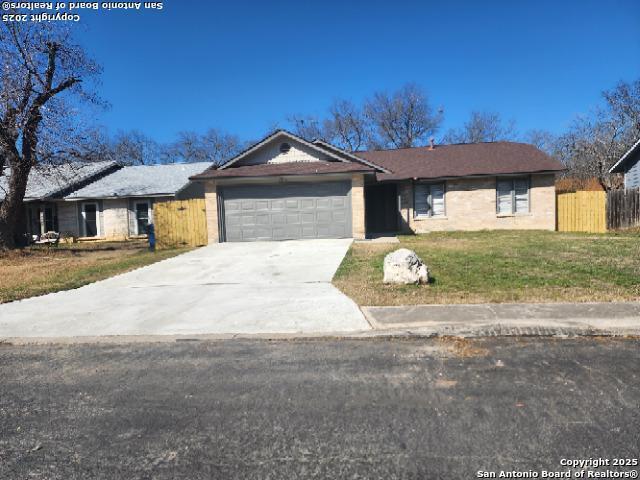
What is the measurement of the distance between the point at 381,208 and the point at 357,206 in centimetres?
542

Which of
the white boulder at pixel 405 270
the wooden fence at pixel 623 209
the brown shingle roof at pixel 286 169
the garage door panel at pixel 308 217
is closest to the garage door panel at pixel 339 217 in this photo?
the garage door panel at pixel 308 217

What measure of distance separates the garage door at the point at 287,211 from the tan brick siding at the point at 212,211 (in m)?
0.41

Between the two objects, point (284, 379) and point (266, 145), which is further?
point (266, 145)

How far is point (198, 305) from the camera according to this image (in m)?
6.94

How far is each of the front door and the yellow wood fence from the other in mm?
26550

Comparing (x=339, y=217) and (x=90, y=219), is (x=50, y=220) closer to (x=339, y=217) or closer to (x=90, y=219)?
(x=90, y=219)

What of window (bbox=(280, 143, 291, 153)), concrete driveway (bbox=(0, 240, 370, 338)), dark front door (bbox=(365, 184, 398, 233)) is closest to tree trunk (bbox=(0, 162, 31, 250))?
concrete driveway (bbox=(0, 240, 370, 338))

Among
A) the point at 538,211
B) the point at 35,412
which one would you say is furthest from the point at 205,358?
the point at 538,211

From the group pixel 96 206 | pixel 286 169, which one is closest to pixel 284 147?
pixel 286 169

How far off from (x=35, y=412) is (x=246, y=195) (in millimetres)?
15423

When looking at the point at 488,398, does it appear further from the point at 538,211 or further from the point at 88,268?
the point at 538,211

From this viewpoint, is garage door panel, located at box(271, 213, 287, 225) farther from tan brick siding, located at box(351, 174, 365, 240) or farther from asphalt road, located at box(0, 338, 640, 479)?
asphalt road, located at box(0, 338, 640, 479)

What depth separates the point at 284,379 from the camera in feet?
12.3

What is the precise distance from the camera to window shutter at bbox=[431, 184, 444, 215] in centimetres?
2162
